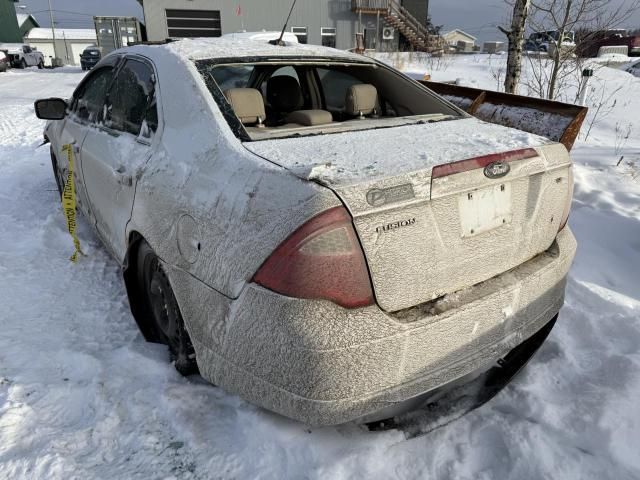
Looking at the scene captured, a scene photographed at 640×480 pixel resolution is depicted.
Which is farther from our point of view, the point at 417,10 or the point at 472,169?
the point at 417,10

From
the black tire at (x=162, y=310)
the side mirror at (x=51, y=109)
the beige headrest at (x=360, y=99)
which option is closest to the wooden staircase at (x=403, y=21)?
the side mirror at (x=51, y=109)

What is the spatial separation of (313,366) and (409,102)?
212 cm

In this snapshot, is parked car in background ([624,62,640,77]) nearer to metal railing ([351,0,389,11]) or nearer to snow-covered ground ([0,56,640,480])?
metal railing ([351,0,389,11])

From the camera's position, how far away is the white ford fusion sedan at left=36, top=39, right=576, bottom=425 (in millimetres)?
1578

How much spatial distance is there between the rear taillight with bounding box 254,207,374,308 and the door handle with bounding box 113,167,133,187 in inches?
49.3

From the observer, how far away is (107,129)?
304 cm

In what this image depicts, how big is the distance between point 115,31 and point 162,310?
27989 millimetres

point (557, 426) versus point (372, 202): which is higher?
point (372, 202)

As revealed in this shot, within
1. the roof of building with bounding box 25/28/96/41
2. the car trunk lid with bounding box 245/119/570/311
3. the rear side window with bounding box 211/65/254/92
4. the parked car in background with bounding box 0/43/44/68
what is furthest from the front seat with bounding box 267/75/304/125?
the roof of building with bounding box 25/28/96/41

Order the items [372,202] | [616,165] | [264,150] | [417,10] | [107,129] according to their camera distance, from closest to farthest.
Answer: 1. [372,202]
2. [264,150]
3. [107,129]
4. [616,165]
5. [417,10]

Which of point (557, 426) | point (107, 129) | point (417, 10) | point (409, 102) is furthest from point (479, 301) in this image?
point (417, 10)

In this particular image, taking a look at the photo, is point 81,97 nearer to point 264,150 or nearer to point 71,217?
point 71,217

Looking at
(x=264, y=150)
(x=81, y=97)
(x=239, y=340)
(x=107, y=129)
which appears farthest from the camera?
(x=81, y=97)

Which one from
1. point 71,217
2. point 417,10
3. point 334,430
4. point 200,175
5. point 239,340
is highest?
point 417,10
